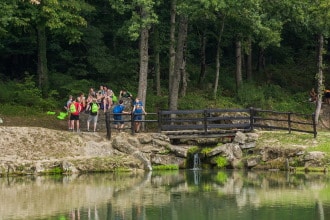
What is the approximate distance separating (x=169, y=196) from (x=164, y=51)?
19.4 m

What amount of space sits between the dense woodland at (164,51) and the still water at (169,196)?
818 cm

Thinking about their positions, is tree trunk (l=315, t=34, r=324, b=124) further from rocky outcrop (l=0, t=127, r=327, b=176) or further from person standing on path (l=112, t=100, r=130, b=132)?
person standing on path (l=112, t=100, r=130, b=132)

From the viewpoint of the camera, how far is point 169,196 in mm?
22875

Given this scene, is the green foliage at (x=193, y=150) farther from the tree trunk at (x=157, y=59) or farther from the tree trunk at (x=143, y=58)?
the tree trunk at (x=157, y=59)

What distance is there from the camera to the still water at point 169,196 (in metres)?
19.6

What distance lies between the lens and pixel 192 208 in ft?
67.8

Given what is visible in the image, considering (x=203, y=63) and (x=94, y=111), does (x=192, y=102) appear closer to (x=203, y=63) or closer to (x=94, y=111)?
(x=203, y=63)

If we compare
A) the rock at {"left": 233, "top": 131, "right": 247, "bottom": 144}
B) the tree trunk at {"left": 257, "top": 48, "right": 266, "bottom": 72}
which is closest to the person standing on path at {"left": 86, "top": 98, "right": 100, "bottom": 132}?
the rock at {"left": 233, "top": 131, "right": 247, "bottom": 144}

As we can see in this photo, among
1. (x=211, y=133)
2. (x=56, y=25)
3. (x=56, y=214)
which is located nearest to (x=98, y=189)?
A: (x=56, y=214)

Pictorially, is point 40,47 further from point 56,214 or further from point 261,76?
point 56,214

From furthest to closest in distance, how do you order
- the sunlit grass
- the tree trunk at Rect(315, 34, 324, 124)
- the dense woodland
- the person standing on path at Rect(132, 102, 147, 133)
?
the tree trunk at Rect(315, 34, 324, 124) → the dense woodland → the person standing on path at Rect(132, 102, 147, 133) → the sunlit grass

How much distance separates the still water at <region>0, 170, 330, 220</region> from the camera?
64.4 feet

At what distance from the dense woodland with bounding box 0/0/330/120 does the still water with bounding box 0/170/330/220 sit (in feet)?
26.8

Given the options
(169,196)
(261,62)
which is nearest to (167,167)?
(169,196)
